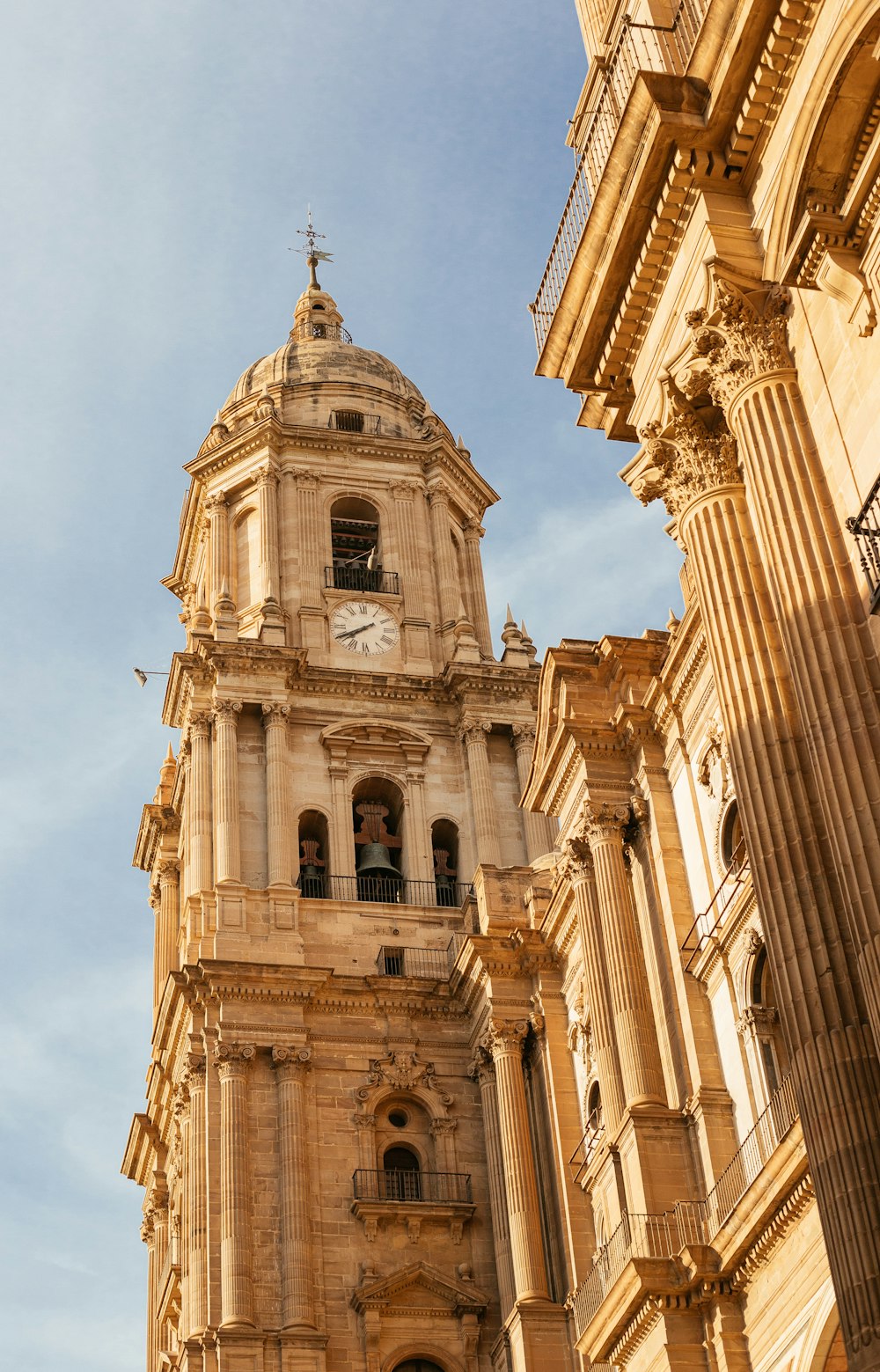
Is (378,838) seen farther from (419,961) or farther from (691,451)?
(691,451)

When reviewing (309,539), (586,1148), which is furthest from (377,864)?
(586,1148)

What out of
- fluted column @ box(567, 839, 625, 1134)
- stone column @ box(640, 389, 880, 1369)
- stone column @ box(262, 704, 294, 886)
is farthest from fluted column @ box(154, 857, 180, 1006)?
stone column @ box(640, 389, 880, 1369)

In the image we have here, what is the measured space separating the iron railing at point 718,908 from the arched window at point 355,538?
72.6 feet

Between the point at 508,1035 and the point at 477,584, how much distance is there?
16075 millimetres

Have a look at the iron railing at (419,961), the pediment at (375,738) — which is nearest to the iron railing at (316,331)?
the pediment at (375,738)

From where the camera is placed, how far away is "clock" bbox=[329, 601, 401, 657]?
155ft

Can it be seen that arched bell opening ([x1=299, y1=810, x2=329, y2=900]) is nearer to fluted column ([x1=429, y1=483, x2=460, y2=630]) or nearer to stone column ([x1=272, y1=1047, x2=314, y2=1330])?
stone column ([x1=272, y1=1047, x2=314, y2=1330])

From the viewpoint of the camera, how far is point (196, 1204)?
37156 mm

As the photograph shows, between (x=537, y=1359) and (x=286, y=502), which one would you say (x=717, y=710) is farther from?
(x=286, y=502)

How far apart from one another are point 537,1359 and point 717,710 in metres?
12.1

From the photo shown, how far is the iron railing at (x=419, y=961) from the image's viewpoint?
4141cm

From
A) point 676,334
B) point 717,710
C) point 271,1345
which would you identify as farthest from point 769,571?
point 271,1345

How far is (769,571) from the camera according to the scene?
17.3m

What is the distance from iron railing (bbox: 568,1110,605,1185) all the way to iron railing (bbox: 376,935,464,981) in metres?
Result: 7.96
